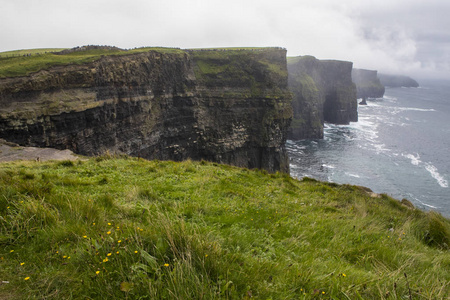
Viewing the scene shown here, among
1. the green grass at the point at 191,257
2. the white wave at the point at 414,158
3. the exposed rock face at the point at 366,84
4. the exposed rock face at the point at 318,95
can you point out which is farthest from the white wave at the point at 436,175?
the exposed rock face at the point at 366,84

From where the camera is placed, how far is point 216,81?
5591 centimetres

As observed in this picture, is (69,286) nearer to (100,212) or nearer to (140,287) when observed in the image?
(140,287)

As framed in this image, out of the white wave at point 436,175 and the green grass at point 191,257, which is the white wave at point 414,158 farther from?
the green grass at point 191,257

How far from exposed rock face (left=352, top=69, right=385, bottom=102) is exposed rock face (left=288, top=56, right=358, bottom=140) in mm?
71504

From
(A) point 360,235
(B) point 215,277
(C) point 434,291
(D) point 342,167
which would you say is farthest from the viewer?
(D) point 342,167

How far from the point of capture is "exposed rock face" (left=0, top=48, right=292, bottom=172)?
29.8 m

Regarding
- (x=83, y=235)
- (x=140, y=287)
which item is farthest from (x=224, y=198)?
(x=140, y=287)

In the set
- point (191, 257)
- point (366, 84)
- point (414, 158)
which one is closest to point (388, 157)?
point (414, 158)

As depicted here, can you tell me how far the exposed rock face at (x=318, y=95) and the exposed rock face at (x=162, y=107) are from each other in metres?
39.7

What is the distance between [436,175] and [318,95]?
58865mm

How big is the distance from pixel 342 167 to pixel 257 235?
65.8 m

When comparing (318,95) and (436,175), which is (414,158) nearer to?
(436,175)

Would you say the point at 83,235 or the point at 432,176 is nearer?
the point at 83,235

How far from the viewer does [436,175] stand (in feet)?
188
